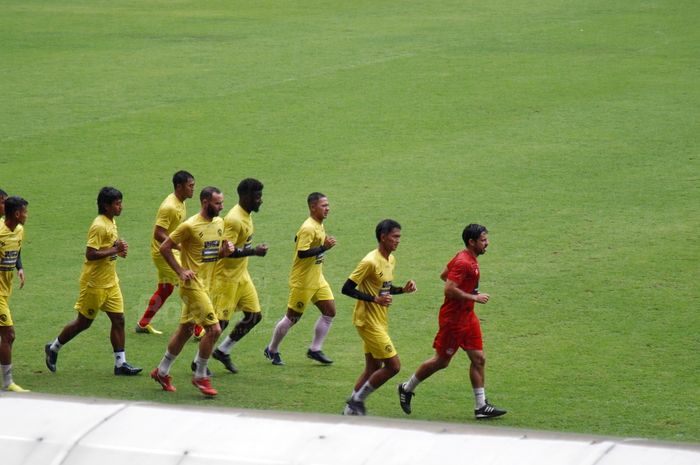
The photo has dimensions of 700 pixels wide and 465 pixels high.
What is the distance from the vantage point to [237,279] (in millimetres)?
11578

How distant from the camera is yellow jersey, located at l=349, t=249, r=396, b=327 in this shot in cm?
1034

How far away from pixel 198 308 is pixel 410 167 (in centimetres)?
983

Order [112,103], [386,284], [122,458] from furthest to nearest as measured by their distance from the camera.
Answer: [112,103] < [386,284] < [122,458]

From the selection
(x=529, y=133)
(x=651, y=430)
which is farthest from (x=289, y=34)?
(x=651, y=430)

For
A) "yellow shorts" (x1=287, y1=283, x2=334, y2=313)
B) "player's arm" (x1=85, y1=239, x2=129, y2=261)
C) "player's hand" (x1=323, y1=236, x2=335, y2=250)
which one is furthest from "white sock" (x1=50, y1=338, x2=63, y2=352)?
"player's hand" (x1=323, y1=236, x2=335, y2=250)

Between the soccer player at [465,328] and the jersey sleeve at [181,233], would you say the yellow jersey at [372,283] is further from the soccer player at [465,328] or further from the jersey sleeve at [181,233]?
the jersey sleeve at [181,233]

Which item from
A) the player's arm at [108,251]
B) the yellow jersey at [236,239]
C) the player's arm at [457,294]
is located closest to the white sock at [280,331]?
the yellow jersey at [236,239]

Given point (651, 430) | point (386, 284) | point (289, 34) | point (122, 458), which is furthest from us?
point (289, 34)

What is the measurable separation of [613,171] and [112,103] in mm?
11019

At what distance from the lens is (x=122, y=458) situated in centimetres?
563

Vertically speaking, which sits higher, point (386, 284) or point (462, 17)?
point (462, 17)

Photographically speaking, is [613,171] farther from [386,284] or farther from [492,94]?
[386,284]

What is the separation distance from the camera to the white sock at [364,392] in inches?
401

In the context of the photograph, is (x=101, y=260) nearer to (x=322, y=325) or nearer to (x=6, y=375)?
(x=6, y=375)
